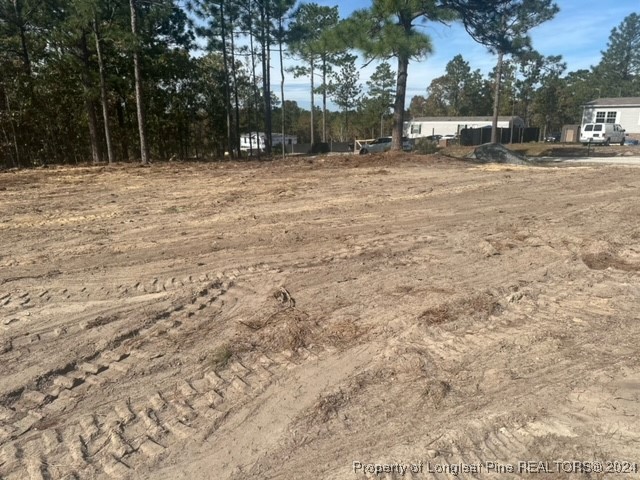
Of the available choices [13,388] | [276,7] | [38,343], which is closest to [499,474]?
[13,388]

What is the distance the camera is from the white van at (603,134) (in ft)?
118

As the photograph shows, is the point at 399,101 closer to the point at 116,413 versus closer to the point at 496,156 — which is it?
the point at 496,156

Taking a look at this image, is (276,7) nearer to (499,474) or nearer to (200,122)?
(200,122)

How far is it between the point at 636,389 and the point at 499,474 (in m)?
1.39

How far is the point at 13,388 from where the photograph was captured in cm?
335

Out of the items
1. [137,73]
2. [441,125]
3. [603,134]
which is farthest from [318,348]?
[441,125]

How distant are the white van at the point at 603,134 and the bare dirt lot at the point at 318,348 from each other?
Answer: 33.2 metres

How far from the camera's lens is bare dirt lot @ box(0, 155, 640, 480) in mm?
2705

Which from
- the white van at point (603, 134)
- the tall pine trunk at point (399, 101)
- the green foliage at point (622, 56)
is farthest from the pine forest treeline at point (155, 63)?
the green foliage at point (622, 56)

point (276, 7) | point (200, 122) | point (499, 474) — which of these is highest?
point (276, 7)

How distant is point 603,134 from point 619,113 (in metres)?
11.9

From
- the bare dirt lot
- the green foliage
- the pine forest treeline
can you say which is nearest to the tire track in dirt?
the bare dirt lot

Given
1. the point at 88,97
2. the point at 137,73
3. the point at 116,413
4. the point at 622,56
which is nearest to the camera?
the point at 116,413

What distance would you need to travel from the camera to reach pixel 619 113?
44.7 m
